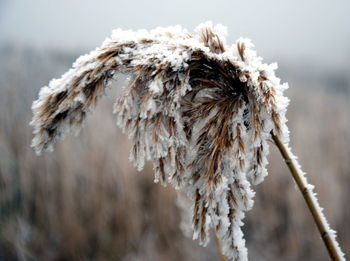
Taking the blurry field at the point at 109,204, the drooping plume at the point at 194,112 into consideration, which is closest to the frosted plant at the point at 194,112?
the drooping plume at the point at 194,112

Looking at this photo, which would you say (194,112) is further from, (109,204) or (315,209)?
(109,204)

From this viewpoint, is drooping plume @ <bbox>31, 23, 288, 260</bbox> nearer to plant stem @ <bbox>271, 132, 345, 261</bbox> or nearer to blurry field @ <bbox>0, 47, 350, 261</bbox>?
plant stem @ <bbox>271, 132, 345, 261</bbox>

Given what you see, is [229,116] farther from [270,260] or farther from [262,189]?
[262,189]

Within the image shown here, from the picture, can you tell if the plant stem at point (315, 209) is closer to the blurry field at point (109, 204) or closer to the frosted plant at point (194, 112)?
the frosted plant at point (194, 112)

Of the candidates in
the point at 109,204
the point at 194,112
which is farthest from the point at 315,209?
the point at 109,204

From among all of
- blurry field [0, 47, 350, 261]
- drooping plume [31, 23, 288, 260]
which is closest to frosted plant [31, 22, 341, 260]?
drooping plume [31, 23, 288, 260]

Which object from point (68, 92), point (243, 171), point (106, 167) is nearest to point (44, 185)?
point (106, 167)
